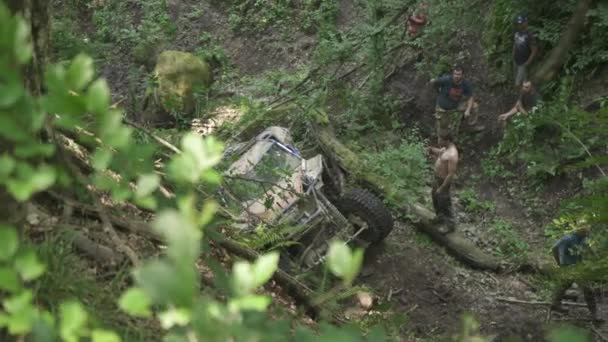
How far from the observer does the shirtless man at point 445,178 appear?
895 cm

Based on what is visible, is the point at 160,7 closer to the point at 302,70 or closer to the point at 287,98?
the point at 302,70

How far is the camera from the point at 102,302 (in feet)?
7.39

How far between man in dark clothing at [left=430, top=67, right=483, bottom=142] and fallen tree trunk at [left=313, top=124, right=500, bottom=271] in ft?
5.61

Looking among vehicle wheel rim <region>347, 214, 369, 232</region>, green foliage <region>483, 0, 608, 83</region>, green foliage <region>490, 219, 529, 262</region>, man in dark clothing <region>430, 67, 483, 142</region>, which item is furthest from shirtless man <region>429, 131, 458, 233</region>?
green foliage <region>483, 0, 608, 83</region>

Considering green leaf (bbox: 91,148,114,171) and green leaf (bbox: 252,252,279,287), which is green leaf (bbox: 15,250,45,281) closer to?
green leaf (bbox: 91,148,114,171)

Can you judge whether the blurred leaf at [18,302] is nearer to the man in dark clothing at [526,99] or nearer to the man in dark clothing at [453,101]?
the man in dark clothing at [453,101]

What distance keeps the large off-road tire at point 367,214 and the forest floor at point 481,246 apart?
0.38 m

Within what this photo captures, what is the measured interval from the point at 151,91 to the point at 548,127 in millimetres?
7018

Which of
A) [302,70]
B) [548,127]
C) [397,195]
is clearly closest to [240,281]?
[397,195]

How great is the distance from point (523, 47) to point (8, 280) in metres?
10.8

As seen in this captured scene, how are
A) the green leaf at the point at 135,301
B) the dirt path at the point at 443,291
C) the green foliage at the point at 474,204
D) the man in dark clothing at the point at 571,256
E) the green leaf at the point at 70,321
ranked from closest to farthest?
the green leaf at the point at 135,301 → the green leaf at the point at 70,321 → the man in dark clothing at the point at 571,256 → the dirt path at the point at 443,291 → the green foliage at the point at 474,204

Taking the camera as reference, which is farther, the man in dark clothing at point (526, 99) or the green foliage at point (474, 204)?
the man in dark clothing at point (526, 99)

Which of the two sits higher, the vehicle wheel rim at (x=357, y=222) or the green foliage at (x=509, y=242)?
the vehicle wheel rim at (x=357, y=222)

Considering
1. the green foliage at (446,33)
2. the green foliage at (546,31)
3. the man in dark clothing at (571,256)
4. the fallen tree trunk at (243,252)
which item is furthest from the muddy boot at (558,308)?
the green foliage at (446,33)
